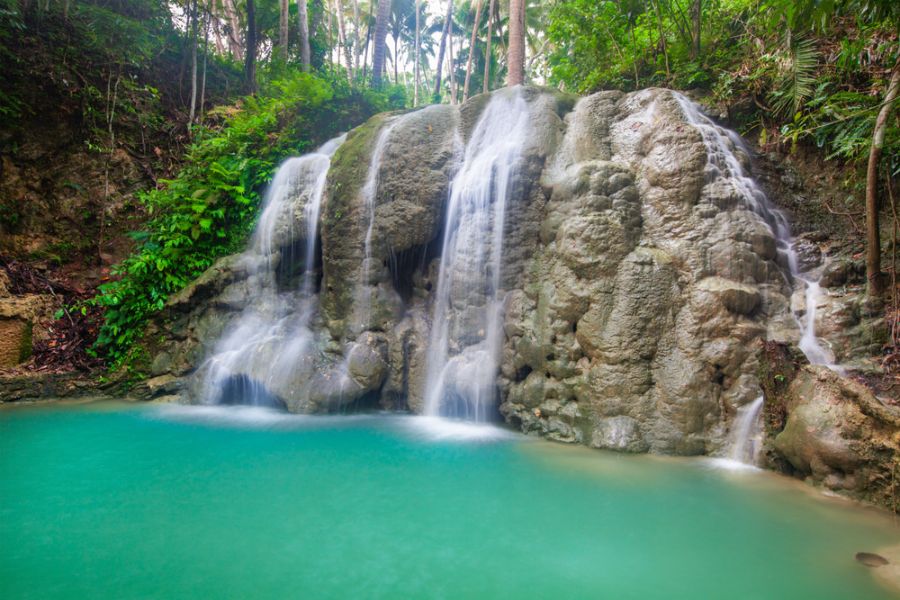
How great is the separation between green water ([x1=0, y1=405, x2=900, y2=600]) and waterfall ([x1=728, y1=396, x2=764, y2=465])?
30 centimetres

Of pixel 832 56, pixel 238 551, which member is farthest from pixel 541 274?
pixel 832 56

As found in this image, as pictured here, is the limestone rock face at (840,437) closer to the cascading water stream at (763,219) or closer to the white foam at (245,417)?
the cascading water stream at (763,219)

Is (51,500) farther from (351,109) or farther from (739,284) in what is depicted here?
(351,109)

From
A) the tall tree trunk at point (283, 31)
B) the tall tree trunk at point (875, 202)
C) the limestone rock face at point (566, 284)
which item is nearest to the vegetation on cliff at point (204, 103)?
the tall tree trunk at point (875, 202)

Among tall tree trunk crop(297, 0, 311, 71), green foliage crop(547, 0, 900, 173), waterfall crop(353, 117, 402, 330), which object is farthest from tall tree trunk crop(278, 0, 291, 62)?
waterfall crop(353, 117, 402, 330)

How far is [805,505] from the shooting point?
146 inches

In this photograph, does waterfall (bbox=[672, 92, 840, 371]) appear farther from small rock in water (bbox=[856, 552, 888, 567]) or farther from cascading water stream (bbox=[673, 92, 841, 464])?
small rock in water (bbox=[856, 552, 888, 567])

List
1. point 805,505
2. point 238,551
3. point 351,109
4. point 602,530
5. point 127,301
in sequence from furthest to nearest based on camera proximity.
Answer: point 351,109, point 127,301, point 805,505, point 602,530, point 238,551

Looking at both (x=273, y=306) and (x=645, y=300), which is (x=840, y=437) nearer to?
(x=645, y=300)

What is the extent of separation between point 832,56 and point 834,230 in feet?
7.82

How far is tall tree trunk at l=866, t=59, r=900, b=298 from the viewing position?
→ 491cm

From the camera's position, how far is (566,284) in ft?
19.2

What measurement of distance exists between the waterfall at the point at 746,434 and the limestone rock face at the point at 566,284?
9 centimetres

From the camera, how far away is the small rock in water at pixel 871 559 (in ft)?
9.53
